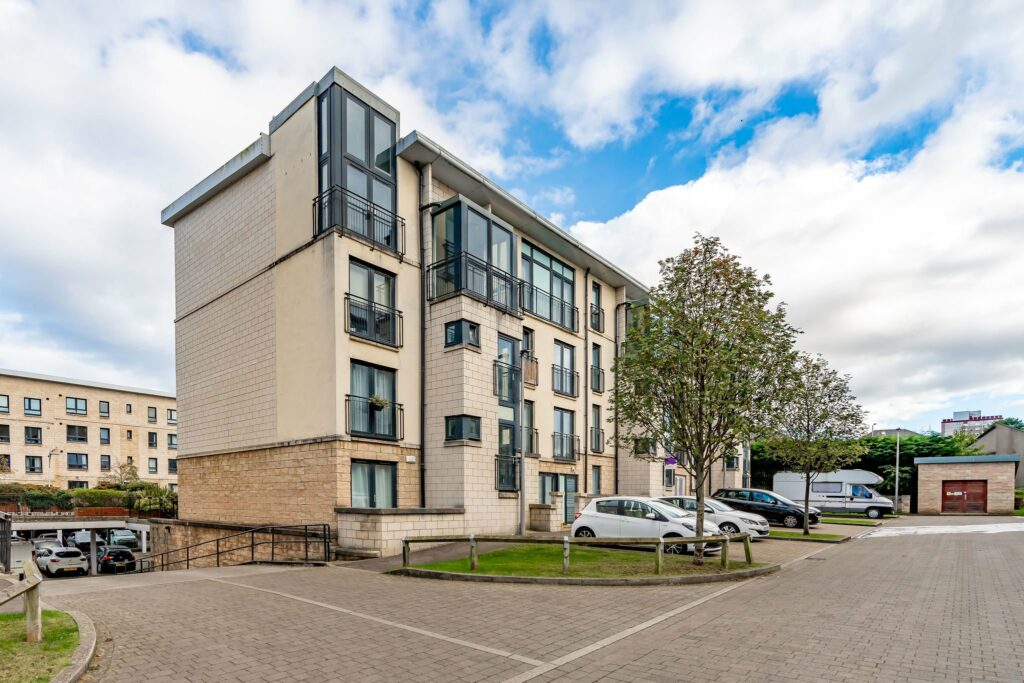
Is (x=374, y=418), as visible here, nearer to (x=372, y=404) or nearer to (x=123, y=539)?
(x=372, y=404)

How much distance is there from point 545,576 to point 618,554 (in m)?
3.46

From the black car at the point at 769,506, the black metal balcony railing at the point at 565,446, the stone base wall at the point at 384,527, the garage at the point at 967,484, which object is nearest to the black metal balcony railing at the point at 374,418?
the stone base wall at the point at 384,527

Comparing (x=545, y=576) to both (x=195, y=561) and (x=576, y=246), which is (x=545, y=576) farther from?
(x=576, y=246)

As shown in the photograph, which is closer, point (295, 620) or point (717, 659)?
point (717, 659)

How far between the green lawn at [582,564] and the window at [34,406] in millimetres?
49131

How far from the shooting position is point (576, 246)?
2423 cm

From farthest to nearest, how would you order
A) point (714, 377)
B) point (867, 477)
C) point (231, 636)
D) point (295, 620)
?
point (867, 477) → point (714, 377) → point (295, 620) → point (231, 636)

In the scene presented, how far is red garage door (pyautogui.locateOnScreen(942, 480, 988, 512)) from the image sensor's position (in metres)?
32.8

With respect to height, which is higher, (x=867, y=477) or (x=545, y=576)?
(x=545, y=576)

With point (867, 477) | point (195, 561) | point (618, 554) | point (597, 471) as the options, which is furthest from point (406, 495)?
point (867, 477)

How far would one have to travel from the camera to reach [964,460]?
33469mm

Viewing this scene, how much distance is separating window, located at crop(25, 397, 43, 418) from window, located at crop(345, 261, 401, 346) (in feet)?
147

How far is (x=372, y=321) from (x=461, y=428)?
3.91 metres

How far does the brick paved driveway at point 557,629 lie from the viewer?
5871 mm
